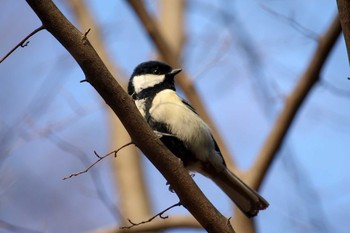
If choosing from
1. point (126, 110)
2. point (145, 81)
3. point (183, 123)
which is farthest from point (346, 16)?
point (145, 81)

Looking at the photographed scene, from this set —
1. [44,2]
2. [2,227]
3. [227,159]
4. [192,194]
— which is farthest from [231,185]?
[44,2]

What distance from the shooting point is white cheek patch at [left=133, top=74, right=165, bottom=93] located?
375 centimetres

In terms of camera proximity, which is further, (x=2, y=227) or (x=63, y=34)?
(x=2, y=227)

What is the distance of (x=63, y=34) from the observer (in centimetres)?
223

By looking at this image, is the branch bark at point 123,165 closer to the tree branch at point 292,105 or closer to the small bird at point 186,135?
the tree branch at point 292,105

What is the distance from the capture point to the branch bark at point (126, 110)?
222cm

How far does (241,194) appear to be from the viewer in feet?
12.1

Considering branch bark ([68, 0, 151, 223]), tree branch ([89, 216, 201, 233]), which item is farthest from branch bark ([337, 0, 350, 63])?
branch bark ([68, 0, 151, 223])

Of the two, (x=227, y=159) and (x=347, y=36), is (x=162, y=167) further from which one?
(x=227, y=159)

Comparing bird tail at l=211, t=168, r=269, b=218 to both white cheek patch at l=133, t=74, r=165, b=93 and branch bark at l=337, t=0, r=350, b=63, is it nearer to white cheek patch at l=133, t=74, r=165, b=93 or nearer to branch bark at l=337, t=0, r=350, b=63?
white cheek patch at l=133, t=74, r=165, b=93

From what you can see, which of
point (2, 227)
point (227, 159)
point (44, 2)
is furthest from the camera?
point (227, 159)

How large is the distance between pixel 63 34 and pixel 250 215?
2015 millimetres

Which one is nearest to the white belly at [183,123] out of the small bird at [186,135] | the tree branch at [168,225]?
the small bird at [186,135]

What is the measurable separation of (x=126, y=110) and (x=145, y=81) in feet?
4.67
